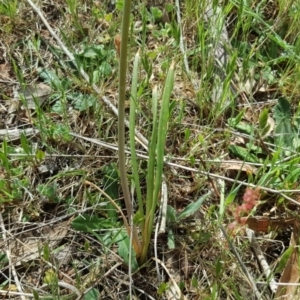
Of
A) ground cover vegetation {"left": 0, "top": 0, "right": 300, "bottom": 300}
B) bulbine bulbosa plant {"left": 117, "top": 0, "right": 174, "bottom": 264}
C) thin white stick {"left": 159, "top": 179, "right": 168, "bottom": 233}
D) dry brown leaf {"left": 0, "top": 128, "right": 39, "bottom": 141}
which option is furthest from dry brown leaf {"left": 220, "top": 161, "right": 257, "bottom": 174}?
dry brown leaf {"left": 0, "top": 128, "right": 39, "bottom": 141}

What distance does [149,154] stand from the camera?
3.46 ft

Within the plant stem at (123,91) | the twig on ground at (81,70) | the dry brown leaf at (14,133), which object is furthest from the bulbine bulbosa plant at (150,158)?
the dry brown leaf at (14,133)

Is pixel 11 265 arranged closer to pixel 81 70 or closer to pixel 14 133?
pixel 14 133

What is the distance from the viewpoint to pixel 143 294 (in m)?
1.19

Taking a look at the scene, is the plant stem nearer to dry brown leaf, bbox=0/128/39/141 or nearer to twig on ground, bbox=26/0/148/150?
twig on ground, bbox=26/0/148/150

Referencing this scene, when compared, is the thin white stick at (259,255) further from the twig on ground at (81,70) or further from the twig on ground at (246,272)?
the twig on ground at (81,70)

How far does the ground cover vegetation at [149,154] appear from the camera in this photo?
118 cm

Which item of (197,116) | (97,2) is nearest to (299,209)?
(197,116)

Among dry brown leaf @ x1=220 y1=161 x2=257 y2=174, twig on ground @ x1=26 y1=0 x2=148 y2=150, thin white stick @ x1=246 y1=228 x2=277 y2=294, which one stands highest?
twig on ground @ x1=26 y1=0 x2=148 y2=150

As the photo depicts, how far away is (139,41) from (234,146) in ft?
1.53

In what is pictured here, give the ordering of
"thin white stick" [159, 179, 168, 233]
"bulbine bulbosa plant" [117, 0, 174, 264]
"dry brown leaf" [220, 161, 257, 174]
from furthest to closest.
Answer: "dry brown leaf" [220, 161, 257, 174] → "thin white stick" [159, 179, 168, 233] → "bulbine bulbosa plant" [117, 0, 174, 264]

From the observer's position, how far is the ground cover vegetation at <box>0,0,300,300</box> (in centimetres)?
118

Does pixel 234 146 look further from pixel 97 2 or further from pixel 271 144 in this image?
pixel 97 2

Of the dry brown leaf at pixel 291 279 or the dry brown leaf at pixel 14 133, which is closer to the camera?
the dry brown leaf at pixel 291 279
